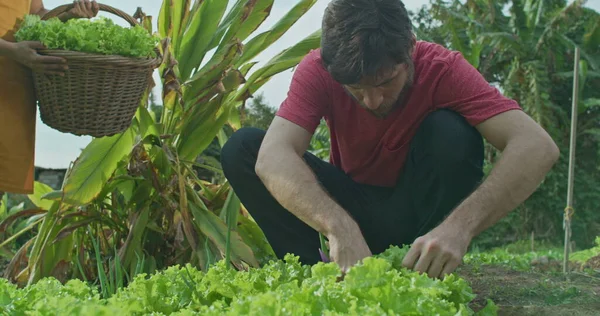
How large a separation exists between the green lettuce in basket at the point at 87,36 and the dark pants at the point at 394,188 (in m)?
0.57

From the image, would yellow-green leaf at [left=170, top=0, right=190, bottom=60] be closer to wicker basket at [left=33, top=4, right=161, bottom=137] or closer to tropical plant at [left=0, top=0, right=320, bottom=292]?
tropical plant at [left=0, top=0, right=320, bottom=292]

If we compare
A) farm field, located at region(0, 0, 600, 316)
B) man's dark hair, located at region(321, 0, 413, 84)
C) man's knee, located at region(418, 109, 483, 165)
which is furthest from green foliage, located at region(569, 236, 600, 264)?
man's dark hair, located at region(321, 0, 413, 84)

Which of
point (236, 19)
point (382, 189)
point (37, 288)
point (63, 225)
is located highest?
point (236, 19)

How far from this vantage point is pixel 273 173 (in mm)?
2277

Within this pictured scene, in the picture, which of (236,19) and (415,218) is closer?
(415,218)

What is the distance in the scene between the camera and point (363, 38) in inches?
86.5

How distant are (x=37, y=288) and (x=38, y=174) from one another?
8.27 metres

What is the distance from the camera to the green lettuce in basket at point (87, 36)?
9.16 feet

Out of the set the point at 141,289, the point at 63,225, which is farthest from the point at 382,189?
the point at 63,225

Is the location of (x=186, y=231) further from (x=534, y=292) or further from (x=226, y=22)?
(x=534, y=292)

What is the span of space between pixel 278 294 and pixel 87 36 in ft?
5.64

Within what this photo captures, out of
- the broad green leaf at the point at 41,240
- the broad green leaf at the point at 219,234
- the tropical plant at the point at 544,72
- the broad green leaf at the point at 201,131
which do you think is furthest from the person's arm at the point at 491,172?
the tropical plant at the point at 544,72

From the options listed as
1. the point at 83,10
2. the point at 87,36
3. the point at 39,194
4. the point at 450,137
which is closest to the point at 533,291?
the point at 450,137

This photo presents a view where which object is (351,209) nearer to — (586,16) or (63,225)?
(63,225)
